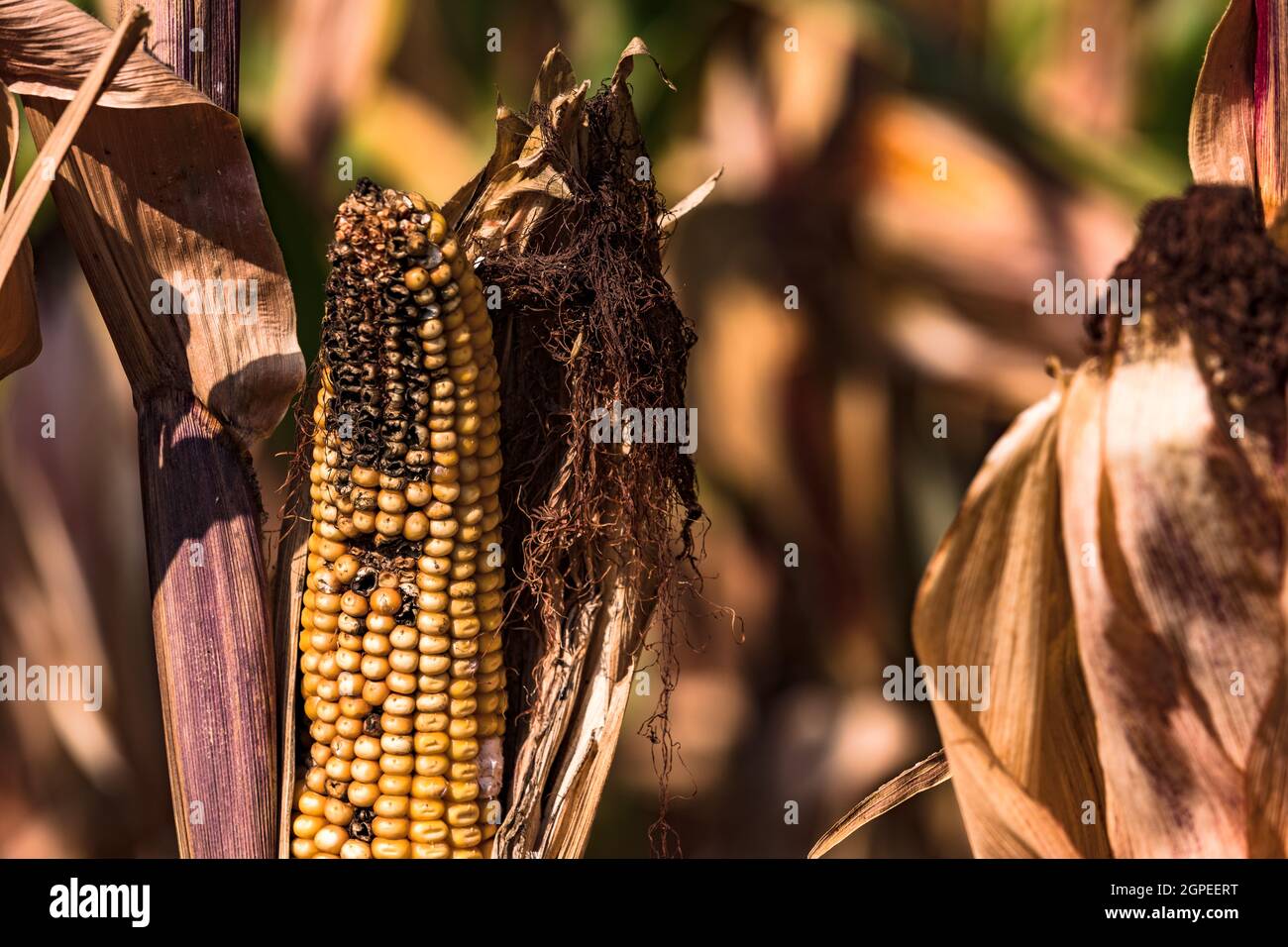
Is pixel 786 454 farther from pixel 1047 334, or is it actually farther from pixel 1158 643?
pixel 1158 643

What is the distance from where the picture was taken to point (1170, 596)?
0.69 metres

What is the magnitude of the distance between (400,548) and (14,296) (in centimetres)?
41

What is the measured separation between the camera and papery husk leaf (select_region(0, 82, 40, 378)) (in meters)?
0.87

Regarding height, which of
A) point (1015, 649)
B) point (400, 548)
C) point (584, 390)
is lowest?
point (1015, 649)

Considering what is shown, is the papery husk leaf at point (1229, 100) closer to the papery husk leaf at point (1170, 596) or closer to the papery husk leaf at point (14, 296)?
the papery husk leaf at point (1170, 596)

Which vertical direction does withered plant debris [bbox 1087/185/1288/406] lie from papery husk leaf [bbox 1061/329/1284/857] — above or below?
above

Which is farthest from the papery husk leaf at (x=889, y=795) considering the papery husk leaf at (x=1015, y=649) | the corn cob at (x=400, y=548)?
the corn cob at (x=400, y=548)

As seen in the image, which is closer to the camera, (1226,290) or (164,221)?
(1226,290)

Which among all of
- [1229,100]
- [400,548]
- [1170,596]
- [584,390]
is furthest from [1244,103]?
[400,548]

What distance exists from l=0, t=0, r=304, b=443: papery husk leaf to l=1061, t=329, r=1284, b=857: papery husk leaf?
2.22 feet

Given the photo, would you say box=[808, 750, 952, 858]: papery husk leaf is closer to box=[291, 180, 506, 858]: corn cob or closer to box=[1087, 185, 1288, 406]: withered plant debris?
box=[291, 180, 506, 858]: corn cob

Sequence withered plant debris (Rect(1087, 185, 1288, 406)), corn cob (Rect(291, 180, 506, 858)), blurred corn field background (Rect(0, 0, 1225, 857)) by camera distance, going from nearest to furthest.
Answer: withered plant debris (Rect(1087, 185, 1288, 406)), corn cob (Rect(291, 180, 506, 858)), blurred corn field background (Rect(0, 0, 1225, 857))

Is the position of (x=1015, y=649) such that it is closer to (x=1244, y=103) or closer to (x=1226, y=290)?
(x=1226, y=290)

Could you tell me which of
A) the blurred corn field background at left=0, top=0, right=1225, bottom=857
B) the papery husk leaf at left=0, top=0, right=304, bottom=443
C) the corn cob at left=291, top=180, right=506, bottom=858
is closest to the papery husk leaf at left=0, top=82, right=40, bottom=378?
the papery husk leaf at left=0, top=0, right=304, bottom=443
